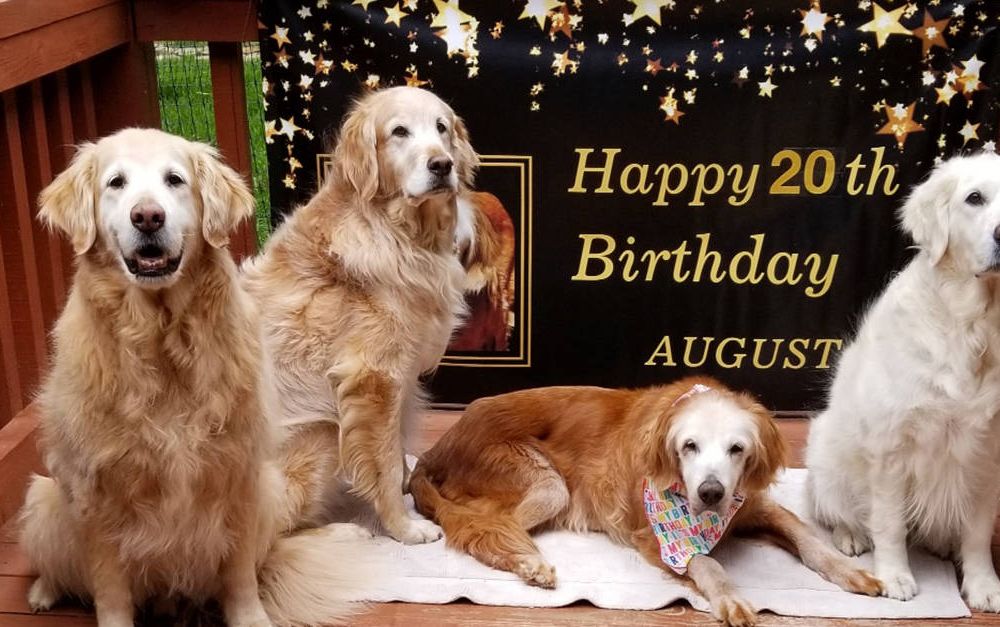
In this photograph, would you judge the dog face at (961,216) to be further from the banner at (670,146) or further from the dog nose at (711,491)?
the banner at (670,146)

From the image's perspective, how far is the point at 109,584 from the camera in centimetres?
221

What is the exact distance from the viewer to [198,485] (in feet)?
7.15

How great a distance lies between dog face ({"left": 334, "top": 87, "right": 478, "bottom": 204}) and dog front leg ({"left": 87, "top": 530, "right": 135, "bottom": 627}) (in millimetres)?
1128

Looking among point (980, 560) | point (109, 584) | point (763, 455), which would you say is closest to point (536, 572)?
point (763, 455)

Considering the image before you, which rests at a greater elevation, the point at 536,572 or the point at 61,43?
the point at 61,43

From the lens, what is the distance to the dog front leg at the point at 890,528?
8.19 ft

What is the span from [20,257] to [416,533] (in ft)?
5.03

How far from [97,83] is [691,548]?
8.80ft

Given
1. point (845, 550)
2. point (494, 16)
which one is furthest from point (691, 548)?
point (494, 16)

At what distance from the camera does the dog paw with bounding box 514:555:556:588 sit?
2.60m

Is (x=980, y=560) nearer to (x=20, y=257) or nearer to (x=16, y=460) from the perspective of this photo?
(x=16, y=460)

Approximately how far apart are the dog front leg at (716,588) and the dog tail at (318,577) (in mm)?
749

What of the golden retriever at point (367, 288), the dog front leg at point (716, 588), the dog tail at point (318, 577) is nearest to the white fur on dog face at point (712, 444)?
the dog front leg at point (716, 588)

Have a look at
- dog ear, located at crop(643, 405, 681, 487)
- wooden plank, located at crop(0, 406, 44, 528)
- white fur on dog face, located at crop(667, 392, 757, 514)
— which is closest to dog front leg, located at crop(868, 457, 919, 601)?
white fur on dog face, located at crop(667, 392, 757, 514)
